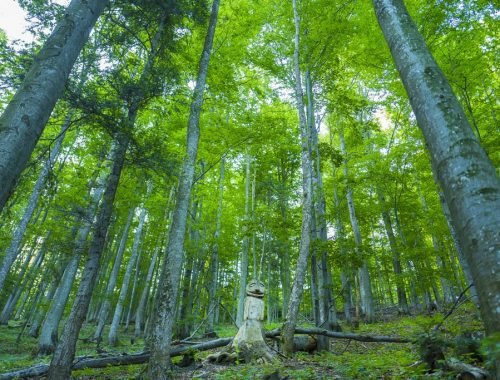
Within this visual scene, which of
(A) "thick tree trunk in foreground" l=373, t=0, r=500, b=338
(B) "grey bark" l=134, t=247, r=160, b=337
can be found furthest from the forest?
(B) "grey bark" l=134, t=247, r=160, b=337

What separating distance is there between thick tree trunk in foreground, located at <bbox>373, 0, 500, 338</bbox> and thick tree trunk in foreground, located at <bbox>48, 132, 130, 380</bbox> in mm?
5235

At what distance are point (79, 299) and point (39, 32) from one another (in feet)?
16.3

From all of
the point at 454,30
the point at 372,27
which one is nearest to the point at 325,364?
the point at 454,30

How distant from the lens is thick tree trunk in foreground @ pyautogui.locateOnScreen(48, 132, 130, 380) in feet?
15.8

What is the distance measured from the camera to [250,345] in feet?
21.4

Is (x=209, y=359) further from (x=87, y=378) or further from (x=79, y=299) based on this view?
(x=79, y=299)

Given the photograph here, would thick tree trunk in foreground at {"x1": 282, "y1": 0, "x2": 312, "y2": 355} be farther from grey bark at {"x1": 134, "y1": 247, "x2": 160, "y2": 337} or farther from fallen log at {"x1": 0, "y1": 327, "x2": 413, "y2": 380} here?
grey bark at {"x1": 134, "y1": 247, "x2": 160, "y2": 337}

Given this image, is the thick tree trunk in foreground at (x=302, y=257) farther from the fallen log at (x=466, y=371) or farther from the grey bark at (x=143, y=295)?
the grey bark at (x=143, y=295)

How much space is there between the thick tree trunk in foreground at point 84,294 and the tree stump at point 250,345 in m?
2.93

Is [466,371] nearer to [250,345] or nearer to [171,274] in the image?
[171,274]

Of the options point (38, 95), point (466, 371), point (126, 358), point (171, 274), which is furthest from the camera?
point (126, 358)

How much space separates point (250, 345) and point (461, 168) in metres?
5.95

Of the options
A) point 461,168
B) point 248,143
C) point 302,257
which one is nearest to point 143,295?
point 248,143

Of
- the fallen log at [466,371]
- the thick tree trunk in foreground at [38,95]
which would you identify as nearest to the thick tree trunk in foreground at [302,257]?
the fallen log at [466,371]
